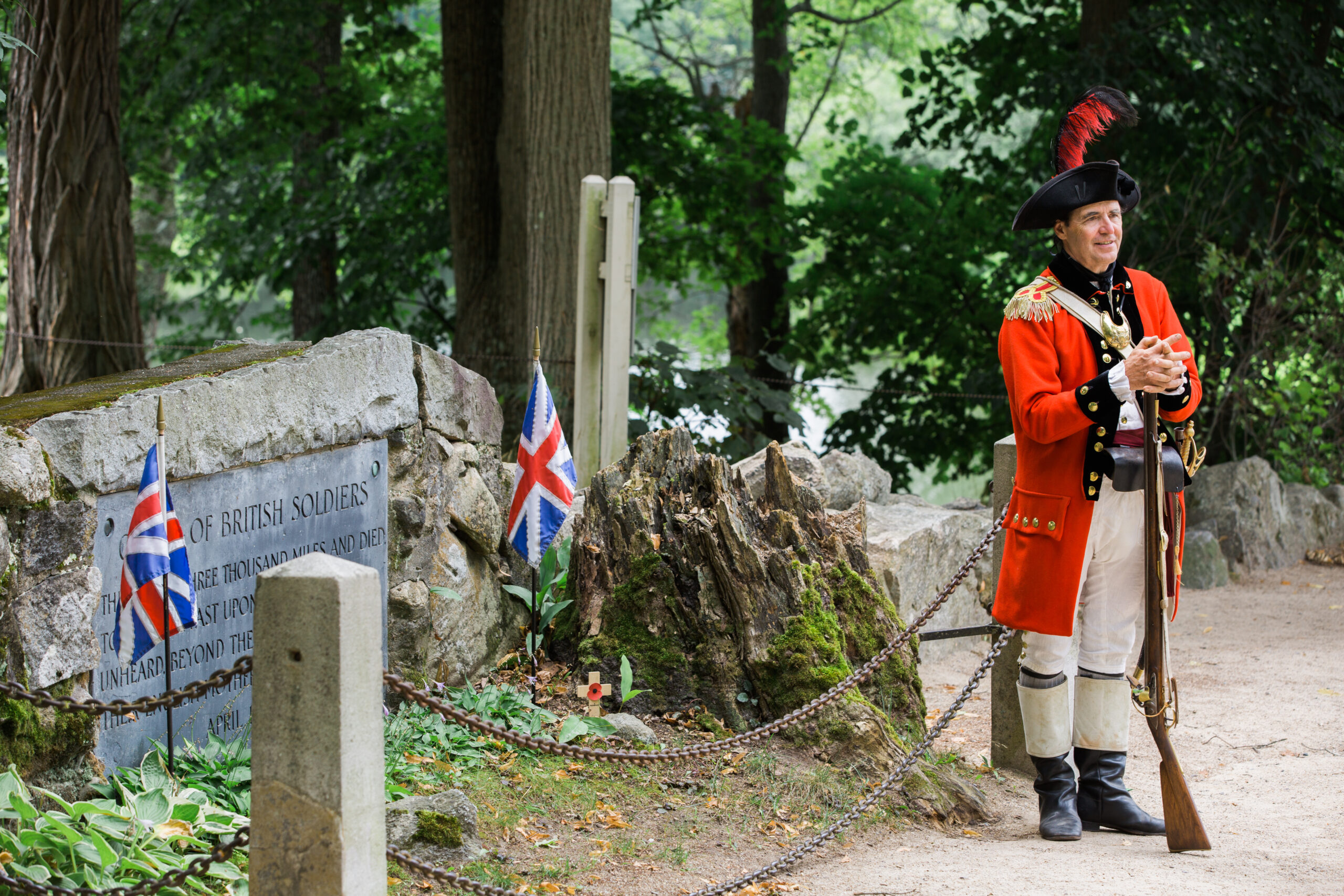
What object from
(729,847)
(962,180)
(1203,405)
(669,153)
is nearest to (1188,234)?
(1203,405)

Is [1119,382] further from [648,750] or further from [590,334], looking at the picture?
[590,334]

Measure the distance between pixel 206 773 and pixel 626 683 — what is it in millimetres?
1517

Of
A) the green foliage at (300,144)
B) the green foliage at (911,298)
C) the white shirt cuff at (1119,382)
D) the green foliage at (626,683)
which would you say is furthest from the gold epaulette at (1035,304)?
the green foliage at (300,144)

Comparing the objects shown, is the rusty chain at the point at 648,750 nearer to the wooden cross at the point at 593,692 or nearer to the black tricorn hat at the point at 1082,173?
the wooden cross at the point at 593,692

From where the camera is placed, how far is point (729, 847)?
386 cm

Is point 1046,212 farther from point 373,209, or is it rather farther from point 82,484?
point 373,209

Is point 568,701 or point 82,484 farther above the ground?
point 82,484

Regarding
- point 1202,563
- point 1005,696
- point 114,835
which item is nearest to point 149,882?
point 114,835

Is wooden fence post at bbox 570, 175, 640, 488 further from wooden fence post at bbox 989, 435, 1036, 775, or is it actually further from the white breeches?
the white breeches

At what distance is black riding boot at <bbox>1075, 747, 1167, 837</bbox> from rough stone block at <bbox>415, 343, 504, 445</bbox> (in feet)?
8.86

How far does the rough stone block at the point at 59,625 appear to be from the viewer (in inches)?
134

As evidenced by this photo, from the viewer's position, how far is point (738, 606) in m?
4.75

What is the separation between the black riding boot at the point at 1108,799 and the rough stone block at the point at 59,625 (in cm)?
304

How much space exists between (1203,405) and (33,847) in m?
Result: 9.73
